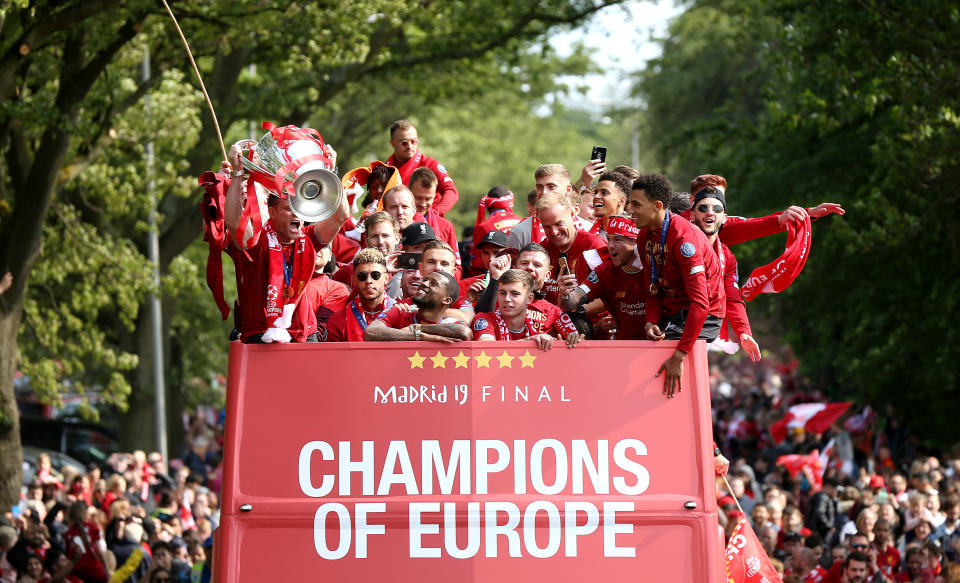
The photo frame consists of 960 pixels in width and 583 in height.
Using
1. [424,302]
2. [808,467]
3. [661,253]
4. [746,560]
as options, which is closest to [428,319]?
[424,302]

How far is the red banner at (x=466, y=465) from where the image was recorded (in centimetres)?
612

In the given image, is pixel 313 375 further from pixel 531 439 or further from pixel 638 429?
pixel 638 429

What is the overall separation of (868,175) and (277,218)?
15104 millimetres

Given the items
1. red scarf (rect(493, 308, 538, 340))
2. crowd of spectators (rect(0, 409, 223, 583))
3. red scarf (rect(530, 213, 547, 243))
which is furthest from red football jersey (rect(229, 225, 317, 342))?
crowd of spectators (rect(0, 409, 223, 583))

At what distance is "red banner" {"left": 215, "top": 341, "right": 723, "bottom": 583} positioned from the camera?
6.12m

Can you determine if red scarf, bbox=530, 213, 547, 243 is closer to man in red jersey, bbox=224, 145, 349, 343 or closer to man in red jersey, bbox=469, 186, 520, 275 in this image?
man in red jersey, bbox=469, 186, 520, 275

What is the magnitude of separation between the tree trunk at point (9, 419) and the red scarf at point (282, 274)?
1002cm

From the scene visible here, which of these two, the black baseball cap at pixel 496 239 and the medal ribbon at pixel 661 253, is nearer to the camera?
the medal ribbon at pixel 661 253

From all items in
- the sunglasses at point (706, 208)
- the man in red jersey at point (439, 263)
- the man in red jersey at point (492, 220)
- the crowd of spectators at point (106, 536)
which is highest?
the man in red jersey at point (492, 220)

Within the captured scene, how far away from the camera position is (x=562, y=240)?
8.63 m

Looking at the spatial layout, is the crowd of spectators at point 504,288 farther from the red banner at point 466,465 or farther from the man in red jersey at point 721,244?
the red banner at point 466,465

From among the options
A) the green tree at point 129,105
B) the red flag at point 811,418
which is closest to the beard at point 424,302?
the green tree at point 129,105

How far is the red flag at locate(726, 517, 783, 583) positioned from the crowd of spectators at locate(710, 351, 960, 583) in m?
0.22

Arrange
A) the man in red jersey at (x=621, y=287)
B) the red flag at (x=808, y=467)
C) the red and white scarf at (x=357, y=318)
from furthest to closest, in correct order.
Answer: the red flag at (x=808, y=467) → the red and white scarf at (x=357, y=318) → the man in red jersey at (x=621, y=287)
